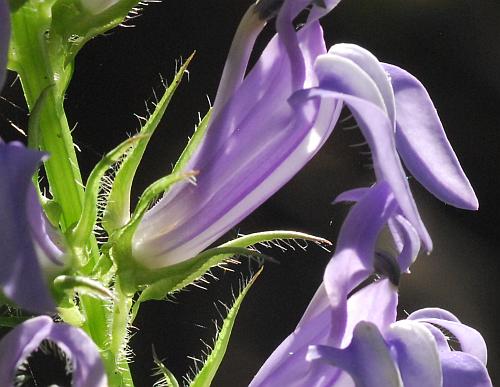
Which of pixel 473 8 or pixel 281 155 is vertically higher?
pixel 281 155

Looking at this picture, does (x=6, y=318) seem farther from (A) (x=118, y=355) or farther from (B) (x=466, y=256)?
(B) (x=466, y=256)

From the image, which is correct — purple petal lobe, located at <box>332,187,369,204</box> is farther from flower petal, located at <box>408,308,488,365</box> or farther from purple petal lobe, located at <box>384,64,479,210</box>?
flower petal, located at <box>408,308,488,365</box>

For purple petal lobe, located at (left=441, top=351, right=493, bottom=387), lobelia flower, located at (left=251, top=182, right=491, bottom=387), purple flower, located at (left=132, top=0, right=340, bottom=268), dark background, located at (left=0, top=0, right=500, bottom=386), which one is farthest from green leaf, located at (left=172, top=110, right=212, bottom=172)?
dark background, located at (left=0, top=0, right=500, bottom=386)

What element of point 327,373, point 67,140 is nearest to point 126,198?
point 67,140

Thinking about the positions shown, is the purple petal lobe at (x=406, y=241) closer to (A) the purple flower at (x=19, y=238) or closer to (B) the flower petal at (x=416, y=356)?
(B) the flower petal at (x=416, y=356)

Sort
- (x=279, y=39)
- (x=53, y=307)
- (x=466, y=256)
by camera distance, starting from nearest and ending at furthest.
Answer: (x=53, y=307) → (x=279, y=39) → (x=466, y=256)

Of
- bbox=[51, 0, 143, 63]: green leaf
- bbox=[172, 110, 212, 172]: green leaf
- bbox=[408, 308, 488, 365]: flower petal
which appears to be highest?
bbox=[51, 0, 143, 63]: green leaf

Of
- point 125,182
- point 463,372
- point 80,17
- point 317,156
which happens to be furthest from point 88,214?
point 317,156

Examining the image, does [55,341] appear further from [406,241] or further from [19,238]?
[406,241]
